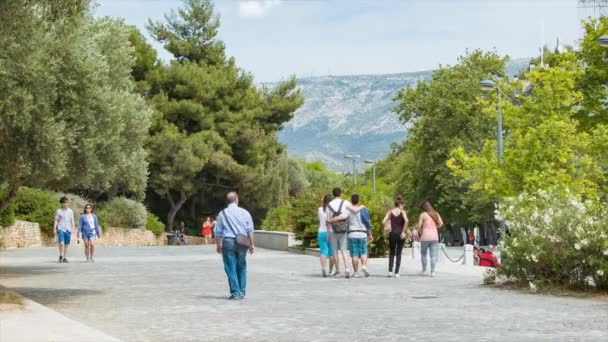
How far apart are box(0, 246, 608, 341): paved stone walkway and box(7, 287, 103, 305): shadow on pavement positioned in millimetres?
17

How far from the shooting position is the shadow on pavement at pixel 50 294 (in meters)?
15.6

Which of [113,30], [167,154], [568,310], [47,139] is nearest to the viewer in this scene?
[568,310]

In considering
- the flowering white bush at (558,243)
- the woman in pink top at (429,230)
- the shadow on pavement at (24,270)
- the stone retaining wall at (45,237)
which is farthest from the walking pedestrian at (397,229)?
the stone retaining wall at (45,237)

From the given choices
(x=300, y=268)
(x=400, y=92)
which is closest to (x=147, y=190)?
(x=400, y=92)

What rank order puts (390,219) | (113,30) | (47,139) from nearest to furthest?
(47,139), (390,219), (113,30)

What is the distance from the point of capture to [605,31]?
43.7 meters

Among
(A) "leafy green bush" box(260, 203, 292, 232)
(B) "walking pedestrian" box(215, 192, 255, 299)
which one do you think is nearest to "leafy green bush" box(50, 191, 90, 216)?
(A) "leafy green bush" box(260, 203, 292, 232)

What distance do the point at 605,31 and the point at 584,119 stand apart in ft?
14.1

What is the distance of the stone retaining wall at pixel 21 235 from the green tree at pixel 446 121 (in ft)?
86.6

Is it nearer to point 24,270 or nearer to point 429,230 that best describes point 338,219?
point 429,230

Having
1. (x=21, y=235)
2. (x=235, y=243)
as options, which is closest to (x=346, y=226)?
(x=235, y=243)

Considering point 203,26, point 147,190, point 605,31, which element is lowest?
point 147,190

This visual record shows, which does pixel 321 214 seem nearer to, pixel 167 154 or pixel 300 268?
pixel 300 268

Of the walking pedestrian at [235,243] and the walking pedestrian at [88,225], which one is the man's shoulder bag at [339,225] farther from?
the walking pedestrian at [88,225]
